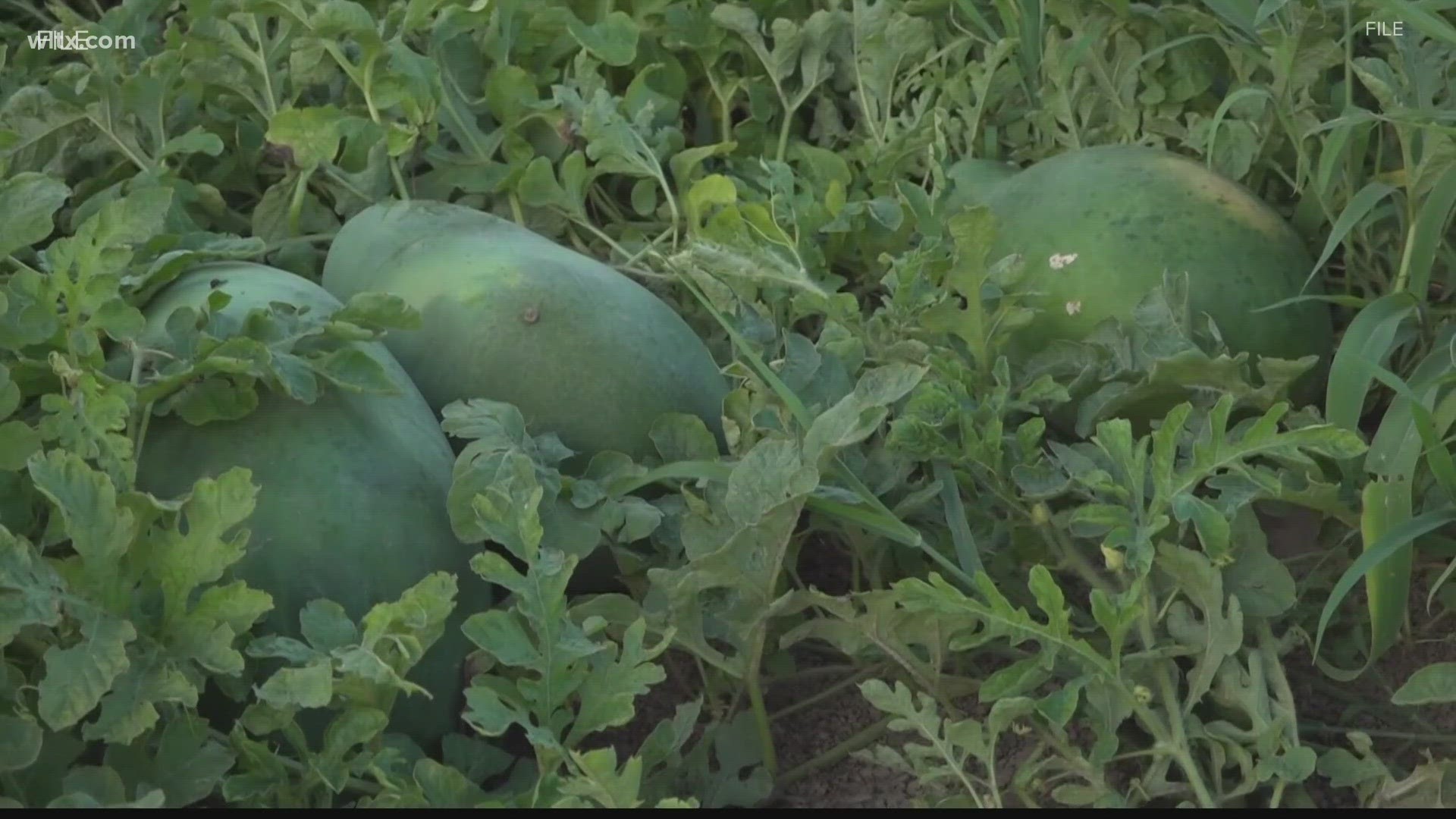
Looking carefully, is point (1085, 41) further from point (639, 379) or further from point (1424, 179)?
point (639, 379)

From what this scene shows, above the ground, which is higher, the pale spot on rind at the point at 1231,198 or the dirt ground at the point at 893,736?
the pale spot on rind at the point at 1231,198

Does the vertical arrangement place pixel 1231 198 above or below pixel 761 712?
above

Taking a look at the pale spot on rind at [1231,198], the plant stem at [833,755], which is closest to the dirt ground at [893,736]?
the plant stem at [833,755]

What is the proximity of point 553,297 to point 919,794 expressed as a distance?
0.58m

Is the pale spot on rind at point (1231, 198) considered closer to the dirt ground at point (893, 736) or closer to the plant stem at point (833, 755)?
the dirt ground at point (893, 736)

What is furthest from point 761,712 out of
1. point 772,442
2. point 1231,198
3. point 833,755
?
point 1231,198

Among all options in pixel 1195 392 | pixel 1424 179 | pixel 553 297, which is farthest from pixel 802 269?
pixel 1424 179

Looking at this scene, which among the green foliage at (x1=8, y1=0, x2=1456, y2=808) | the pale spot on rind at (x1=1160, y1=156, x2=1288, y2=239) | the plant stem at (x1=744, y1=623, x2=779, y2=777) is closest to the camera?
the green foliage at (x1=8, y1=0, x2=1456, y2=808)

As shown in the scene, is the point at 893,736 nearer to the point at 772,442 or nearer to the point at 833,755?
the point at 833,755

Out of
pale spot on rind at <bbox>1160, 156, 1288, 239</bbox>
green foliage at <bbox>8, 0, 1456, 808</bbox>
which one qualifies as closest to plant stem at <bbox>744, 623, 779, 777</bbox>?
green foliage at <bbox>8, 0, 1456, 808</bbox>

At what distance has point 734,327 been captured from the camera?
1.64 meters

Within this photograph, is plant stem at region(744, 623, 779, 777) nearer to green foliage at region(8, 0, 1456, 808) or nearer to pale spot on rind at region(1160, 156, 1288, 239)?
green foliage at region(8, 0, 1456, 808)

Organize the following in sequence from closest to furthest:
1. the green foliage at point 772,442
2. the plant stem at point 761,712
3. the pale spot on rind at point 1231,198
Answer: the green foliage at point 772,442 < the plant stem at point 761,712 < the pale spot on rind at point 1231,198

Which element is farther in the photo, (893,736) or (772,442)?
(893,736)
